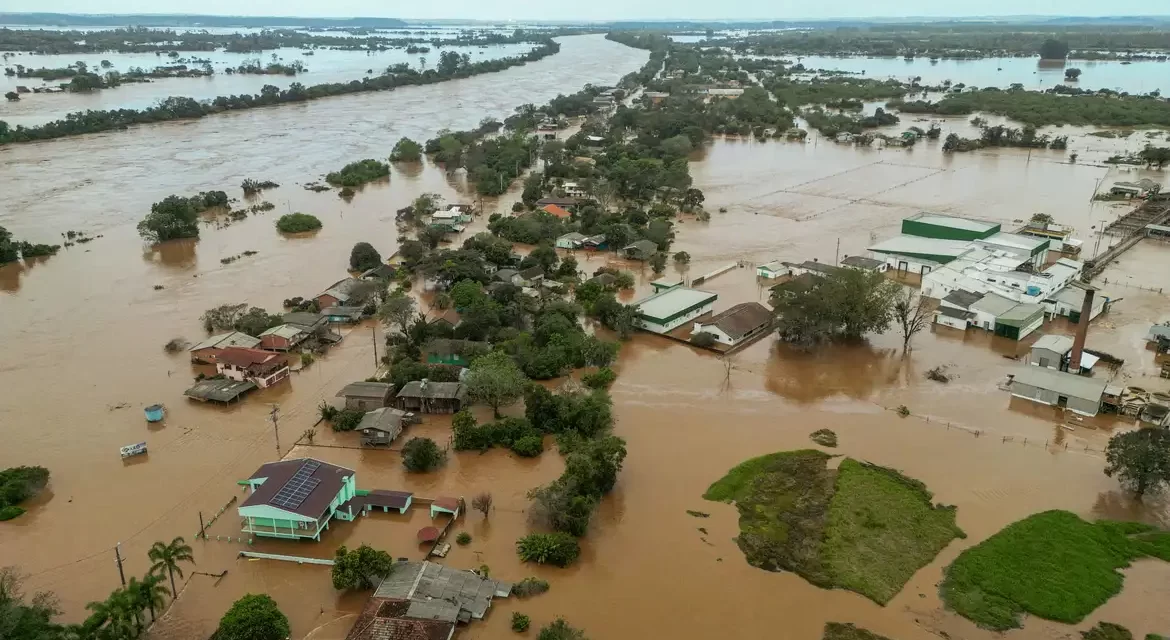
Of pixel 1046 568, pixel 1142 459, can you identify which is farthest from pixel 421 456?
pixel 1142 459

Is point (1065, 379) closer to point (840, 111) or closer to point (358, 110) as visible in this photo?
point (840, 111)

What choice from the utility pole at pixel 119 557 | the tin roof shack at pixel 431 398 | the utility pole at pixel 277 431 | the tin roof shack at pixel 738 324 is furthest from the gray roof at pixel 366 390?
the tin roof shack at pixel 738 324

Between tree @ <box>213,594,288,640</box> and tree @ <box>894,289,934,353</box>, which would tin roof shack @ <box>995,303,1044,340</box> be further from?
tree @ <box>213,594,288,640</box>

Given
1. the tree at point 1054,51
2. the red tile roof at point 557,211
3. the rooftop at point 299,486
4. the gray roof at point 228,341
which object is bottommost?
the rooftop at point 299,486

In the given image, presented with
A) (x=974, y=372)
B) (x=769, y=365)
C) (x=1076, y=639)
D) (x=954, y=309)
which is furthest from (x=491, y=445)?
(x=954, y=309)

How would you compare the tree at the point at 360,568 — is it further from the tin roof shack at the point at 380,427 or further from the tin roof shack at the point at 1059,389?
the tin roof shack at the point at 1059,389

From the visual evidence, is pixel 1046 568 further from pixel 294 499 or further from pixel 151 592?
pixel 151 592
